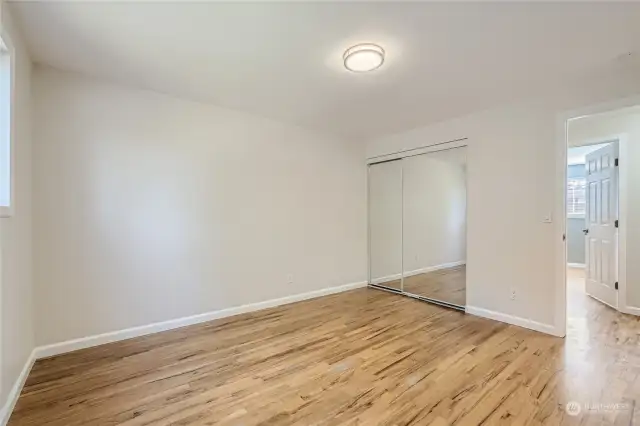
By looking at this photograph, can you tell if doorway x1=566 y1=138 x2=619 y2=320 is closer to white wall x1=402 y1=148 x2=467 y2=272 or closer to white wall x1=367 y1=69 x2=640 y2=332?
white wall x1=367 y1=69 x2=640 y2=332

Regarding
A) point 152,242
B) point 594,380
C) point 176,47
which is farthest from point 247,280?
point 594,380

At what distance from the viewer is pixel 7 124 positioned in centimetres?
195

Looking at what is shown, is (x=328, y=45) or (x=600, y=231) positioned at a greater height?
(x=328, y=45)

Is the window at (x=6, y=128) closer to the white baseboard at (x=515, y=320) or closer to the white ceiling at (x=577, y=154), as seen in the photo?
the white baseboard at (x=515, y=320)

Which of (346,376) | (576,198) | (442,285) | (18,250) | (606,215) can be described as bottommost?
(346,376)

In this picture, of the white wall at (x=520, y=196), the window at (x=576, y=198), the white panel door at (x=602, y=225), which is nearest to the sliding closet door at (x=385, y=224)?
the white wall at (x=520, y=196)

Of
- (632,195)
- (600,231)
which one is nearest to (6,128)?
(632,195)

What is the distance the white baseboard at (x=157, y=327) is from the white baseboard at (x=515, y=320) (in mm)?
1998

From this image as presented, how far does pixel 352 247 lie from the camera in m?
5.01

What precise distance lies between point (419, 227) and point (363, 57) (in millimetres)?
3134

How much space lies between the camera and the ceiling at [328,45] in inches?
77.2

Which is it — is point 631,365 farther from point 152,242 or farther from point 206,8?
point 152,242

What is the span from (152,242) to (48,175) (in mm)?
1011

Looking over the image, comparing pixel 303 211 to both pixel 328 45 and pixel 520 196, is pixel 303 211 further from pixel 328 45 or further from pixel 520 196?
pixel 520 196
